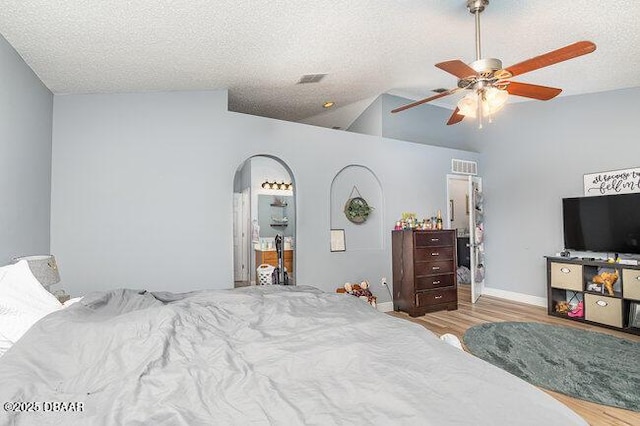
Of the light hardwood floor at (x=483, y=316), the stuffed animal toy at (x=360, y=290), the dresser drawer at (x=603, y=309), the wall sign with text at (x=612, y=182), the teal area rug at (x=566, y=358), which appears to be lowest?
the light hardwood floor at (x=483, y=316)

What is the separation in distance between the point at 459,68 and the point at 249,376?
222 cm

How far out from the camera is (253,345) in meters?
1.44

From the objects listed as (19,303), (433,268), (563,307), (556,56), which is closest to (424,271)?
(433,268)

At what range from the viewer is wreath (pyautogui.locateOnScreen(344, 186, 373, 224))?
172 inches

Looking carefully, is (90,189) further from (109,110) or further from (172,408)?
(172,408)

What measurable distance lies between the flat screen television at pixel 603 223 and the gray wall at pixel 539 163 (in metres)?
0.28

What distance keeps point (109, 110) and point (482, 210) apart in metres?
5.51

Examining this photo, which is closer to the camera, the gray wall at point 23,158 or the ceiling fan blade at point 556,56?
the ceiling fan blade at point 556,56

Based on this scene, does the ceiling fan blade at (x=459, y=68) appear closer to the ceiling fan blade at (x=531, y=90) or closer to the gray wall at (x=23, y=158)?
the ceiling fan blade at (x=531, y=90)

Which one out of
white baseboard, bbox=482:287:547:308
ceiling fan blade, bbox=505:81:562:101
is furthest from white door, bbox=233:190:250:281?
ceiling fan blade, bbox=505:81:562:101

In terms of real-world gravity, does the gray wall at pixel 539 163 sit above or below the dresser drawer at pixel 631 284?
above

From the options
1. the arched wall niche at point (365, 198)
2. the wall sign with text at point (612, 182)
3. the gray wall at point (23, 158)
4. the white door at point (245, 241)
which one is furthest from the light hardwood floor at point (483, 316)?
the gray wall at point (23, 158)

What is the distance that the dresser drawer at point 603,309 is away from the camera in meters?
3.53

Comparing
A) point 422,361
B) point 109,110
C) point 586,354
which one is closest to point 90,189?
point 109,110
